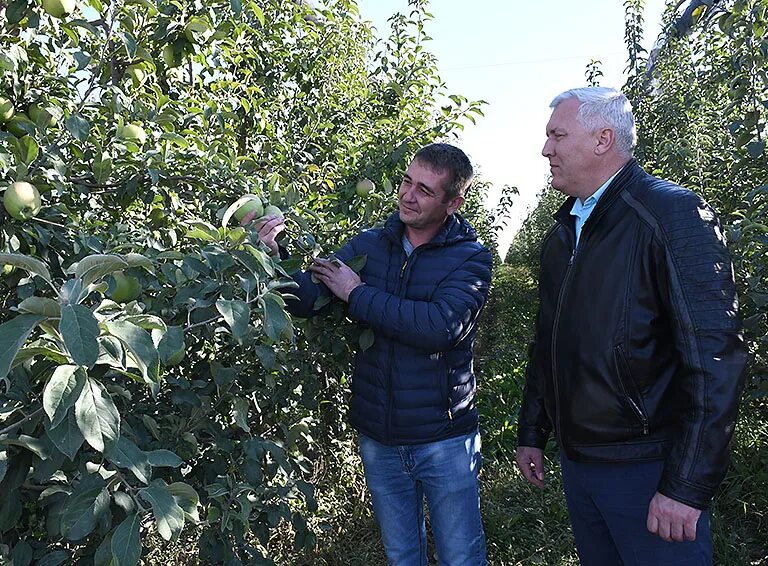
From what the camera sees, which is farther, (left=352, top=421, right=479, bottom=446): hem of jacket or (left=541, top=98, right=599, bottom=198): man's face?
(left=352, top=421, right=479, bottom=446): hem of jacket

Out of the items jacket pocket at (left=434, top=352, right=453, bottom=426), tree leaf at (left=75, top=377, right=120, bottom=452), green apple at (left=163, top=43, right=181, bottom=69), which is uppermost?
green apple at (left=163, top=43, right=181, bottom=69)

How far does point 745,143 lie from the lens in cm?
230

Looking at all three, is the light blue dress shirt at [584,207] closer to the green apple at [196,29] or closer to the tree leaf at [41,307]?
the green apple at [196,29]

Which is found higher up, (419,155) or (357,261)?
(419,155)

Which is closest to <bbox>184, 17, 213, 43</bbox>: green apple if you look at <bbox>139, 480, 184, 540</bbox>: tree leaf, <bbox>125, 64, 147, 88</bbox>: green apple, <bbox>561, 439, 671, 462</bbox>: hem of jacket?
<bbox>125, 64, 147, 88</bbox>: green apple

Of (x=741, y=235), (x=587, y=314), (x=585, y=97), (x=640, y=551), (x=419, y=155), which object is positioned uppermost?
(x=585, y=97)

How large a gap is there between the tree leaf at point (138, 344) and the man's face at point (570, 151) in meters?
1.18

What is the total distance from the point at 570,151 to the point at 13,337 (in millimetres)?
1333

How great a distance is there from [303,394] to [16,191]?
0.98m

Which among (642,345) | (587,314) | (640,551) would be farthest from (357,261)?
(640,551)

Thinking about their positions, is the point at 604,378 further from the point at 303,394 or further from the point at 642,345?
the point at 303,394

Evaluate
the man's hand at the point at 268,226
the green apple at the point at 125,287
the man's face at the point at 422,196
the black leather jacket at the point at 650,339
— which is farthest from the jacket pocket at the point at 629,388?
the green apple at the point at 125,287

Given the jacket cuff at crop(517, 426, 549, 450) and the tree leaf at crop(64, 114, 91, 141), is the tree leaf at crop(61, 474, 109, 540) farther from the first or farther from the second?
the jacket cuff at crop(517, 426, 549, 450)

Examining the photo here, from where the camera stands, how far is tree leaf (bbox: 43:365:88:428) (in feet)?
2.89
